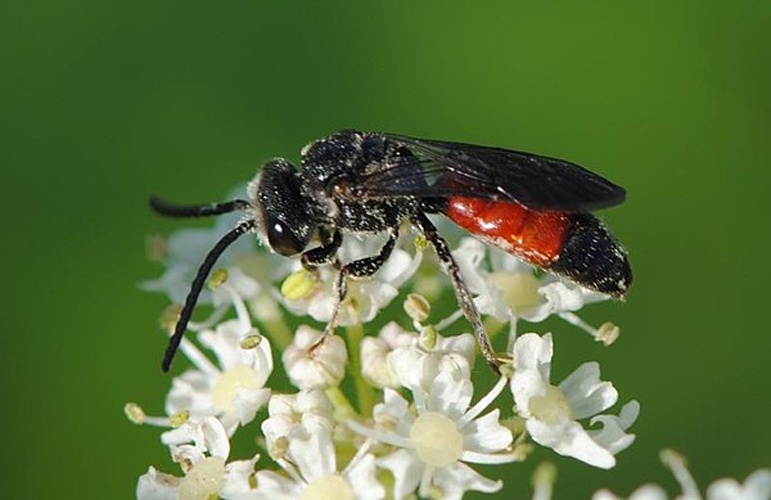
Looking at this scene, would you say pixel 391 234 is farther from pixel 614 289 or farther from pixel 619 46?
pixel 619 46

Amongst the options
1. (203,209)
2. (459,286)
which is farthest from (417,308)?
(203,209)

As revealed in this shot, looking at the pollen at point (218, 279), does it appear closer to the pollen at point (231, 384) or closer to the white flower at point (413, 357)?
the pollen at point (231, 384)

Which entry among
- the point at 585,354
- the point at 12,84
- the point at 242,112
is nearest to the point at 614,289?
the point at 585,354

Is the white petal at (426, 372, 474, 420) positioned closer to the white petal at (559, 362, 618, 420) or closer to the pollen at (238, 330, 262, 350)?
the white petal at (559, 362, 618, 420)

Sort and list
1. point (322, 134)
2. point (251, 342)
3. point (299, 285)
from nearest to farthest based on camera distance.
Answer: point (251, 342) → point (299, 285) → point (322, 134)

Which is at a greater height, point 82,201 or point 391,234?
point 82,201

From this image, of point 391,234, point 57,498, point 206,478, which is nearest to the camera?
point 206,478

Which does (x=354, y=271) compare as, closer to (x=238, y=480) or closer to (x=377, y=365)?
(x=377, y=365)
